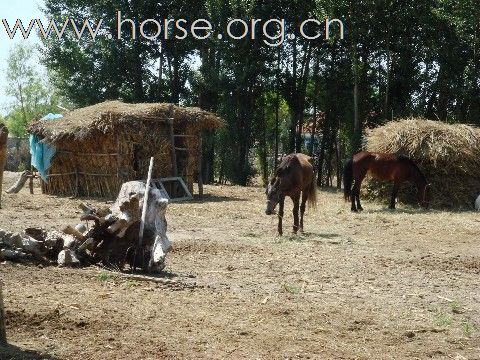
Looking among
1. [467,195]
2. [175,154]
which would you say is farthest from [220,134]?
[467,195]

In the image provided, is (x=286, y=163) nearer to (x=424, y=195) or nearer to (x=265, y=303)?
(x=265, y=303)

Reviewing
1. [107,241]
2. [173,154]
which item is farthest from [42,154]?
[107,241]

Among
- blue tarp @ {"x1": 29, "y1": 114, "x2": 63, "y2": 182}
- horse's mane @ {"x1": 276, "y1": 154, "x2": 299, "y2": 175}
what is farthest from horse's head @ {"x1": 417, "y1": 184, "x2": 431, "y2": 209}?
blue tarp @ {"x1": 29, "y1": 114, "x2": 63, "y2": 182}

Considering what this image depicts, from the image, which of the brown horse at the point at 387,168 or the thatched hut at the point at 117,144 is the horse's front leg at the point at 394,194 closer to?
the brown horse at the point at 387,168

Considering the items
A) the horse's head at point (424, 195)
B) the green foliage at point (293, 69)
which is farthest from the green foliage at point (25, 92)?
the horse's head at point (424, 195)

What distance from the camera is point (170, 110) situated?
67.4ft

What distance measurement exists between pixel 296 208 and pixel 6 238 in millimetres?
5867

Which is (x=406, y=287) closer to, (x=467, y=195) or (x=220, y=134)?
(x=467, y=195)

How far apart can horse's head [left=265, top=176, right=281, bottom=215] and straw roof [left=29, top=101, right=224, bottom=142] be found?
865cm

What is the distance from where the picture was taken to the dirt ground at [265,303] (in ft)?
16.0

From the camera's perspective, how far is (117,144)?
19656mm

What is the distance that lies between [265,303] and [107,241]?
2807 millimetres

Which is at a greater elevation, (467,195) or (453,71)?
(453,71)

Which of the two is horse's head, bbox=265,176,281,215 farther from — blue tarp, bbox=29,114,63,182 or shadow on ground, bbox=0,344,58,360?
blue tarp, bbox=29,114,63,182
